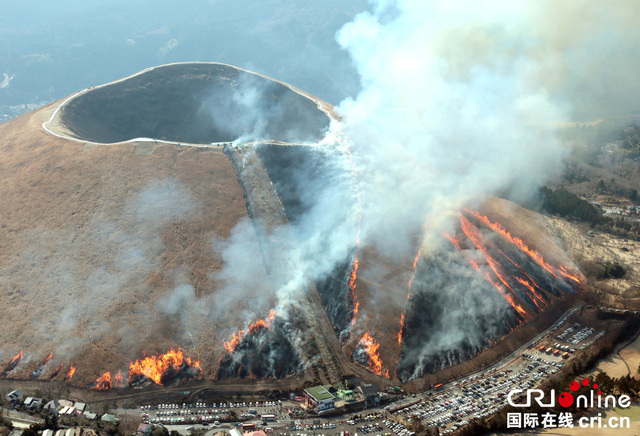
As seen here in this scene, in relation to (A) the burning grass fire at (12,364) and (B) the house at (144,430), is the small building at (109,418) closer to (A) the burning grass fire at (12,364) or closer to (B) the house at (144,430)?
(B) the house at (144,430)

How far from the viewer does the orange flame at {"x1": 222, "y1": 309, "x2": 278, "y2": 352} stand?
85.1 metres

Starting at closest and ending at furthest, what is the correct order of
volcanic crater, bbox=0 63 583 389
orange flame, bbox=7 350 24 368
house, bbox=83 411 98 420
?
house, bbox=83 411 98 420
orange flame, bbox=7 350 24 368
volcanic crater, bbox=0 63 583 389

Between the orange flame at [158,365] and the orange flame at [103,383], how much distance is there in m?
3.08

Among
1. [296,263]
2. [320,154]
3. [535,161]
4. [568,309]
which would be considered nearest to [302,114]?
[320,154]

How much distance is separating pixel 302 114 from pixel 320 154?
27016 millimetres

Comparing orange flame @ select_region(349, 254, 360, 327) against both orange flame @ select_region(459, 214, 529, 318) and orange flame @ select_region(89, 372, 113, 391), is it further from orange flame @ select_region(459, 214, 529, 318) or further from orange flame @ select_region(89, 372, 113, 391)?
orange flame @ select_region(89, 372, 113, 391)

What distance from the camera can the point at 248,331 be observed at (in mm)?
86938

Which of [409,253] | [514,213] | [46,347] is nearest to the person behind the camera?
[46,347]

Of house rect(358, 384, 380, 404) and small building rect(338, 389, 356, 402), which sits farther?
house rect(358, 384, 380, 404)

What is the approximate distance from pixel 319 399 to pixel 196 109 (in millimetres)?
99956

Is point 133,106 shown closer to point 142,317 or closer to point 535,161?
point 142,317

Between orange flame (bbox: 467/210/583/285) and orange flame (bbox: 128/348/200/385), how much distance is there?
64.0 meters

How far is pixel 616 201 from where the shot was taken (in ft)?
512

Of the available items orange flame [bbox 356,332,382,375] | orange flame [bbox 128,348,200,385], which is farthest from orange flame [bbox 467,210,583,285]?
orange flame [bbox 128,348,200,385]
